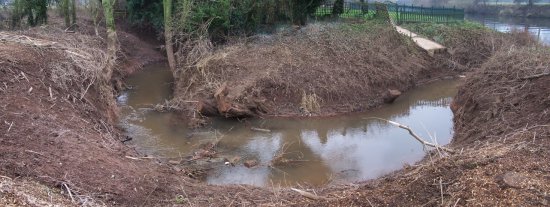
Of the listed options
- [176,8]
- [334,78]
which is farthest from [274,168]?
[176,8]

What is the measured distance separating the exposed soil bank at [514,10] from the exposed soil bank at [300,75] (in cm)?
3714

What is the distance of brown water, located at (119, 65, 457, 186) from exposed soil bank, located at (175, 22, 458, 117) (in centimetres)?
63

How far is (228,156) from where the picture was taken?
40.2 ft

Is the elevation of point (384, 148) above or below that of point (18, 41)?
below

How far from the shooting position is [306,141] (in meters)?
13.9

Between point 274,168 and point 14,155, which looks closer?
point 14,155

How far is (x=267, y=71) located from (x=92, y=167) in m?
9.69

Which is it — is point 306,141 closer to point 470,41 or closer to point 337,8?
point 337,8

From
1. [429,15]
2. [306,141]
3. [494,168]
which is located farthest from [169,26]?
[429,15]

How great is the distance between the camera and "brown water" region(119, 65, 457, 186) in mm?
11359

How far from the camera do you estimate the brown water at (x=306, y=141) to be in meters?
11.4

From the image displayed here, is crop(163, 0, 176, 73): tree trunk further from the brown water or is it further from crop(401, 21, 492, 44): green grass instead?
crop(401, 21, 492, 44): green grass

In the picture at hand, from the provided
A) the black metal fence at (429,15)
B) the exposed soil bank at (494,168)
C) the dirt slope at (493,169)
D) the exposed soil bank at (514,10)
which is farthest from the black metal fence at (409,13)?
the exposed soil bank at (514,10)

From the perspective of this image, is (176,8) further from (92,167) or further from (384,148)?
(92,167)
